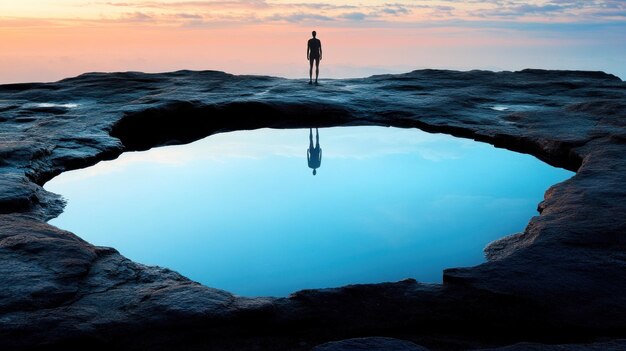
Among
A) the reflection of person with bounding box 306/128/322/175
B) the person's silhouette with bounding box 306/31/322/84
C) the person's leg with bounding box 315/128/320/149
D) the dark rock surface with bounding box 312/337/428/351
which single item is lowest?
the dark rock surface with bounding box 312/337/428/351

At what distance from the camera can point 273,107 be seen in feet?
42.4

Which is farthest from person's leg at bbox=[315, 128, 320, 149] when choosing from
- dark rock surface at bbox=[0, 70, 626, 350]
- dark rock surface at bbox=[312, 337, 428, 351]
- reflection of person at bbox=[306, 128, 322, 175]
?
dark rock surface at bbox=[312, 337, 428, 351]

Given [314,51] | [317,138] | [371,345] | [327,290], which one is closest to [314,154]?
[317,138]

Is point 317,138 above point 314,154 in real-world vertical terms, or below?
above

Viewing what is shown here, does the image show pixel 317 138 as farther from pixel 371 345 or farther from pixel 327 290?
pixel 371 345

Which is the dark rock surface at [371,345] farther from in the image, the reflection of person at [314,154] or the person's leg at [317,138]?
the person's leg at [317,138]

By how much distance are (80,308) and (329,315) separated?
5.50 feet

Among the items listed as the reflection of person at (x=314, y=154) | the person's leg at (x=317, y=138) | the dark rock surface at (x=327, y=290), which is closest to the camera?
the dark rock surface at (x=327, y=290)

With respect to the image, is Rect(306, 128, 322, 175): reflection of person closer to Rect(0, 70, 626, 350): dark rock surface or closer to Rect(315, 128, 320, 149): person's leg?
Result: Rect(315, 128, 320, 149): person's leg

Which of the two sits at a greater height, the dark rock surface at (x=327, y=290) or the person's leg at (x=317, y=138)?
the person's leg at (x=317, y=138)

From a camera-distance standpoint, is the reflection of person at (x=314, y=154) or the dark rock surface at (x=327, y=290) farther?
the reflection of person at (x=314, y=154)

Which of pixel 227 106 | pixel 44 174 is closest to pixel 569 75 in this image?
pixel 227 106

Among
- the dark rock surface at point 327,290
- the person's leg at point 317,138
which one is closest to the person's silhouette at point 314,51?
the person's leg at point 317,138

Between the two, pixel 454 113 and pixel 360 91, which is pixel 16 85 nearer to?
pixel 360 91
